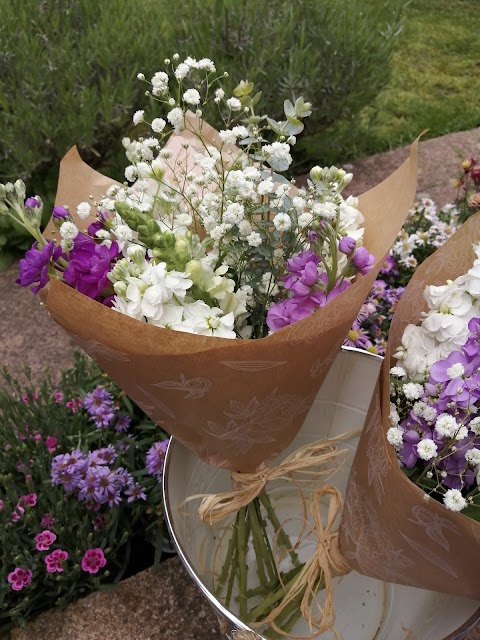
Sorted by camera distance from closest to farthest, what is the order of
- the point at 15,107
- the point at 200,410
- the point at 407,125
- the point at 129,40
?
the point at 200,410 < the point at 15,107 < the point at 129,40 < the point at 407,125

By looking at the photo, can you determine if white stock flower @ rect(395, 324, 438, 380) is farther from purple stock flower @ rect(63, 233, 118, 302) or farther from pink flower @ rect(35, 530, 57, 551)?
pink flower @ rect(35, 530, 57, 551)

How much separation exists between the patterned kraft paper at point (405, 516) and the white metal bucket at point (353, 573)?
0.13 meters

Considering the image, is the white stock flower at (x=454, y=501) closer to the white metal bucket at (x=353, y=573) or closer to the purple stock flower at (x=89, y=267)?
the white metal bucket at (x=353, y=573)

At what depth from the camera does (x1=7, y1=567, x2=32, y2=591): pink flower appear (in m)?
1.32

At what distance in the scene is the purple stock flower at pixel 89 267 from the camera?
795 millimetres

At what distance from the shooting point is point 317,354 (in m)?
0.81

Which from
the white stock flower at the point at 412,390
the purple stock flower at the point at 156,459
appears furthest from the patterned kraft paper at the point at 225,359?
the purple stock flower at the point at 156,459

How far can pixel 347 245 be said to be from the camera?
31.3 inches

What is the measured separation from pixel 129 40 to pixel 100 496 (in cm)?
206

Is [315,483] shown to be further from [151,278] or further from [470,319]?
[151,278]

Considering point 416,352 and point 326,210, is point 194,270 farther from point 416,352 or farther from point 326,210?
point 416,352

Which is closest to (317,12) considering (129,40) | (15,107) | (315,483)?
(129,40)

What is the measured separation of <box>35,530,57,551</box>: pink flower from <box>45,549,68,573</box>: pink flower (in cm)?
2

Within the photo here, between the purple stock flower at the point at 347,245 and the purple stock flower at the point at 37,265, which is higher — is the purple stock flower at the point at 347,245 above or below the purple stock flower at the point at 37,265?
above
